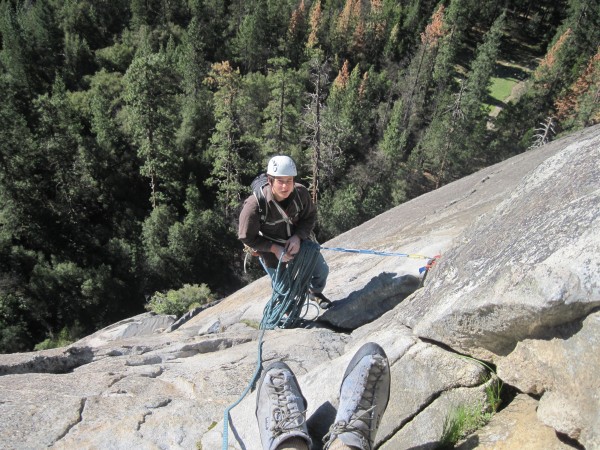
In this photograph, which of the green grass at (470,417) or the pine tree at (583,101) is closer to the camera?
the green grass at (470,417)

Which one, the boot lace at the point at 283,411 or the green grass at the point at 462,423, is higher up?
the green grass at the point at 462,423

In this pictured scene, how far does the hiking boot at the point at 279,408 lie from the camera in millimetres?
2877

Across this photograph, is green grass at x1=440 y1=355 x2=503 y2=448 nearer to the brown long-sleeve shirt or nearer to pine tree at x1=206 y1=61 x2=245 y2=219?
the brown long-sleeve shirt

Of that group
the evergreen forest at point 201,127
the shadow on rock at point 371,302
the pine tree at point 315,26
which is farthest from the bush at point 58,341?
the pine tree at point 315,26

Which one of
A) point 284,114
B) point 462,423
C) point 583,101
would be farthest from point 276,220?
point 583,101

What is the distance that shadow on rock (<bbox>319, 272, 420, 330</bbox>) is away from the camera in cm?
525

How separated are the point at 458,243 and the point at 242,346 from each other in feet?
8.64

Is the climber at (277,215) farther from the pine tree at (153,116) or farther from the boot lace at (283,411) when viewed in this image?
the pine tree at (153,116)

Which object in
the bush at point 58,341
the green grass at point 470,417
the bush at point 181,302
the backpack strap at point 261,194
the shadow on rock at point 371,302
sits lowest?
the bush at point 58,341

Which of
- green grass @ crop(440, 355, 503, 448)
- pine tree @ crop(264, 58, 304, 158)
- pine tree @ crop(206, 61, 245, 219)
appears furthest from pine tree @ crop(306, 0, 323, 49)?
green grass @ crop(440, 355, 503, 448)

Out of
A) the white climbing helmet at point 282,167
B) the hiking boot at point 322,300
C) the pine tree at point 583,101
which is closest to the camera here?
the white climbing helmet at point 282,167

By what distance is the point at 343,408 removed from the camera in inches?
116

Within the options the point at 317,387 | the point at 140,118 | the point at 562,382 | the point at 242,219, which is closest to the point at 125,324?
the point at 242,219

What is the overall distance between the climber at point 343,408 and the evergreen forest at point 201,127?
1754 centimetres
